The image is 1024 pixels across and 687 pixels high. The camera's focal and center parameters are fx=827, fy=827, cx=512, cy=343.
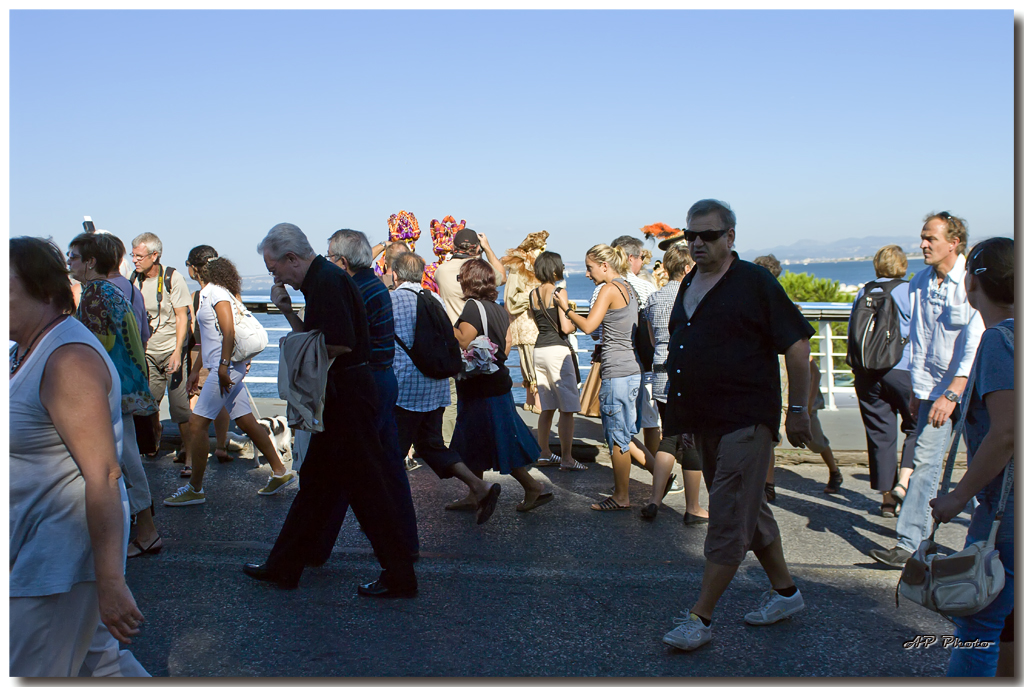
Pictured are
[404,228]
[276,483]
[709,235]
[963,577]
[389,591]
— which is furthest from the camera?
[404,228]

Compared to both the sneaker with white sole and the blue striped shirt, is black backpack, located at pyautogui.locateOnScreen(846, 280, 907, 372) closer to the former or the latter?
the blue striped shirt

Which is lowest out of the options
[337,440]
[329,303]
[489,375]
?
[337,440]

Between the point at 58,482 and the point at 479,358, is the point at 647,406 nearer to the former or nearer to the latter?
the point at 479,358

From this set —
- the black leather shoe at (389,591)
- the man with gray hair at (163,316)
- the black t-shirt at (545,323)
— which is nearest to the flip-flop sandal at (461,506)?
the black leather shoe at (389,591)

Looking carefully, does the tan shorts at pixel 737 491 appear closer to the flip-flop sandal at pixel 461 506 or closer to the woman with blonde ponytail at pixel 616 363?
the woman with blonde ponytail at pixel 616 363

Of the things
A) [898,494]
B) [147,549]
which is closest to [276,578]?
[147,549]

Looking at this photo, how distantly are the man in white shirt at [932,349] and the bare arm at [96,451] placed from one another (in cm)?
384

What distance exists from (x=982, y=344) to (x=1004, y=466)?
0.39 metres

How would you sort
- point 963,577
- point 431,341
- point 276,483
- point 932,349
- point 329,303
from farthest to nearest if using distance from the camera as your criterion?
1. point 276,483
2. point 431,341
3. point 932,349
4. point 329,303
5. point 963,577

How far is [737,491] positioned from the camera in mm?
3609

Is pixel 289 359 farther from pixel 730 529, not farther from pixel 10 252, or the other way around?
pixel 730 529

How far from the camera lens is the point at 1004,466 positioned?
8.50 feet

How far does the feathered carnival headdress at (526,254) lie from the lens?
288 inches

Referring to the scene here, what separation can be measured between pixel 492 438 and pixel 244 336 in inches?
76.7
